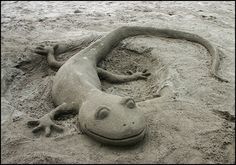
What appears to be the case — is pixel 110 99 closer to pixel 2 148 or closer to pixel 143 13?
pixel 2 148

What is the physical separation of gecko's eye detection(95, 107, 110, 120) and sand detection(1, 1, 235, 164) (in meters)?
0.29

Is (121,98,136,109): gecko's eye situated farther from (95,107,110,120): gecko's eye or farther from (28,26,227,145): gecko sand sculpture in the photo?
Answer: (95,107,110,120): gecko's eye

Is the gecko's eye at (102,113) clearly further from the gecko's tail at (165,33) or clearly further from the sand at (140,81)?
the gecko's tail at (165,33)

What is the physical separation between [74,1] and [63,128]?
4.85m

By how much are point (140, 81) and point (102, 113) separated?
1833 millimetres

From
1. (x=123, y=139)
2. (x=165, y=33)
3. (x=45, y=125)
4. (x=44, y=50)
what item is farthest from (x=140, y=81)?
(x=123, y=139)

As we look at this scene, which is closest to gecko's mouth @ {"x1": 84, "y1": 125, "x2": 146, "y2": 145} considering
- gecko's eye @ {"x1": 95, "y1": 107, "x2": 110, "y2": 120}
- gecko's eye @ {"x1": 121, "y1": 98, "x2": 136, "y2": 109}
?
gecko's eye @ {"x1": 95, "y1": 107, "x2": 110, "y2": 120}

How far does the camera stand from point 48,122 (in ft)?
13.8

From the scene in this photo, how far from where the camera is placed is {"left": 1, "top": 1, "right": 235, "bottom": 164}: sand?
370 centimetres

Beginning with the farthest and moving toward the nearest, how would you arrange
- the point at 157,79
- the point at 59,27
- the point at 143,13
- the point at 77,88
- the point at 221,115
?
the point at 143,13
the point at 59,27
the point at 157,79
the point at 77,88
the point at 221,115

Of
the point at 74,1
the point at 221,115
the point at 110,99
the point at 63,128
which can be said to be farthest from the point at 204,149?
the point at 74,1

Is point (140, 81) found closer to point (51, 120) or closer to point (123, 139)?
point (51, 120)

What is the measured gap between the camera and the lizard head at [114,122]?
143 inches

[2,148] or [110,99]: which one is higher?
[110,99]
